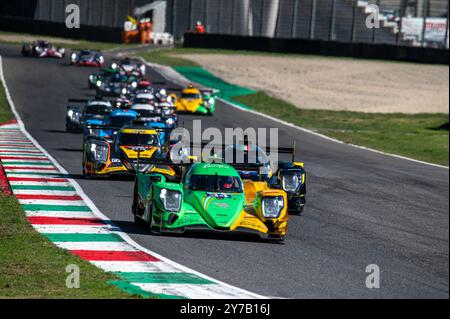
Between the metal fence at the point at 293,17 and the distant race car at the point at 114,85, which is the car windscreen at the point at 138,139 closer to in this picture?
the distant race car at the point at 114,85

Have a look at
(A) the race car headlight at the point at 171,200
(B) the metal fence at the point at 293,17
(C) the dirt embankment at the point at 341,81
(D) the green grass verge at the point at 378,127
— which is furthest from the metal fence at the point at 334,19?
(A) the race car headlight at the point at 171,200

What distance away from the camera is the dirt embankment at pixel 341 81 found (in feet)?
183

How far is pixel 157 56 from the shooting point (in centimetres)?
7556

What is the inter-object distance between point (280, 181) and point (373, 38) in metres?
54.3

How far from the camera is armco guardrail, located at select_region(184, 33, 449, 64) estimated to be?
68750 mm

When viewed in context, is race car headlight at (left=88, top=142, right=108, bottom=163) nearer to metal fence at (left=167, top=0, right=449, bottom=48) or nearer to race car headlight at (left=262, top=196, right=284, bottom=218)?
race car headlight at (left=262, top=196, right=284, bottom=218)

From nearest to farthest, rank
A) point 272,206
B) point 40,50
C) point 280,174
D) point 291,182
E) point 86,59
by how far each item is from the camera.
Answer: point 272,206 < point 291,182 < point 280,174 < point 86,59 < point 40,50

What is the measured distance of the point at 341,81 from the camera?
63688mm

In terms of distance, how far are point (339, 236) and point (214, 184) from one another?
233cm

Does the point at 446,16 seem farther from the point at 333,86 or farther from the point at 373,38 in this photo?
the point at 333,86

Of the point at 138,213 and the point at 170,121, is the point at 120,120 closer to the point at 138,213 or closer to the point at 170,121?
the point at 170,121

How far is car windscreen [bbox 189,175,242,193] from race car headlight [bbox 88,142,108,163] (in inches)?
240

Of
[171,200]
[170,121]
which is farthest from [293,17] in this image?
[171,200]

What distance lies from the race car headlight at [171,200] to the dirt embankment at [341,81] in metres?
36.7
